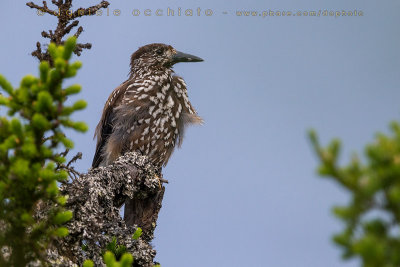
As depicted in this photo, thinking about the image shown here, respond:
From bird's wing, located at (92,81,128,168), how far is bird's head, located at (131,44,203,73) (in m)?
0.56

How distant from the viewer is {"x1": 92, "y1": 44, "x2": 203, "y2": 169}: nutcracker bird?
7641mm

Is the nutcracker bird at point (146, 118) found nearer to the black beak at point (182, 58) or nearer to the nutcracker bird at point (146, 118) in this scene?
the nutcracker bird at point (146, 118)

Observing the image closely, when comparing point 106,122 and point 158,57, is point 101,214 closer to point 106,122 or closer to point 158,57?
point 106,122

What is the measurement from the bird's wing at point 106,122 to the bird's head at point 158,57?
0.56 metres

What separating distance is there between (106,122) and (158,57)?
4.16 feet

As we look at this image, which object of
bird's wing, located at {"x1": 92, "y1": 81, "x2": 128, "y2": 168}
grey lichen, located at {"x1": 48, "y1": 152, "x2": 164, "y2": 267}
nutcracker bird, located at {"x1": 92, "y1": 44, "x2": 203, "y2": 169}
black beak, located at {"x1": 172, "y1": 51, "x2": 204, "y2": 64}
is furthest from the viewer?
black beak, located at {"x1": 172, "y1": 51, "x2": 204, "y2": 64}

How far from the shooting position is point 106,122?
7953 mm

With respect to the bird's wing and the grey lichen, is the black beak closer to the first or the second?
the bird's wing

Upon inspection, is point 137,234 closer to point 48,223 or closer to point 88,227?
point 88,227

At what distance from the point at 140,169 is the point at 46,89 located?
3170 millimetres

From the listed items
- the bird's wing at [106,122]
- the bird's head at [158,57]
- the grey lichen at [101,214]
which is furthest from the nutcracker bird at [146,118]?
the grey lichen at [101,214]

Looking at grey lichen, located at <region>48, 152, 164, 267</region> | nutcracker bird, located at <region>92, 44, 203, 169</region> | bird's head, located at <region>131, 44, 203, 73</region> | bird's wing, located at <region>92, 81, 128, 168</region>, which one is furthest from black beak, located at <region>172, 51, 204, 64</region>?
grey lichen, located at <region>48, 152, 164, 267</region>

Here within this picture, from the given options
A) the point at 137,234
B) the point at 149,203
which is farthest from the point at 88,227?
the point at 149,203

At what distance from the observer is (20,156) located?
9.88 ft
